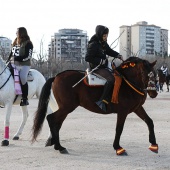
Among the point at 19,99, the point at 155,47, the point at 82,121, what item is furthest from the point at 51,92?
the point at 155,47

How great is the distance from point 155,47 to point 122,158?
133 metres

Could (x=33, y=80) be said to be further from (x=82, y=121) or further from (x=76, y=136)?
(x=82, y=121)

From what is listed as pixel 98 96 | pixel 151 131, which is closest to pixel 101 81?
pixel 98 96

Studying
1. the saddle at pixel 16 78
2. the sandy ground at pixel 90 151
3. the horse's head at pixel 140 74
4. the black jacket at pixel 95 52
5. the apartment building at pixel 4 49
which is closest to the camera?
the sandy ground at pixel 90 151

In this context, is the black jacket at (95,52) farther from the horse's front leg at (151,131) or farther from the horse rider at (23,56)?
the horse rider at (23,56)

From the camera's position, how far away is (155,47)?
13650 cm

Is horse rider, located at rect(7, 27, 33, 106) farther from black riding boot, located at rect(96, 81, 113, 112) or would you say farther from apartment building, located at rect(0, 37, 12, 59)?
apartment building, located at rect(0, 37, 12, 59)

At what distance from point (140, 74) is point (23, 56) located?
2718 millimetres

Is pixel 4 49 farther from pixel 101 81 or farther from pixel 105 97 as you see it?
pixel 105 97

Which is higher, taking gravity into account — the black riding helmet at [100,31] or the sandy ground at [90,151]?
the black riding helmet at [100,31]

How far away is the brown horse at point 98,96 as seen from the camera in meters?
7.08

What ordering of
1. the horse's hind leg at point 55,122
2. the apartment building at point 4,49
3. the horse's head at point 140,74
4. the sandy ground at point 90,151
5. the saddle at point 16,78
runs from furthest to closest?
the apartment building at point 4,49 < the saddle at point 16,78 < the horse's hind leg at point 55,122 < the horse's head at point 140,74 < the sandy ground at point 90,151

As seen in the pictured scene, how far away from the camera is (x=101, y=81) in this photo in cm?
724

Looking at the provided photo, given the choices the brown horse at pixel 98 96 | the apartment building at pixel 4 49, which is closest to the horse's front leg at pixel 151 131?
the brown horse at pixel 98 96
